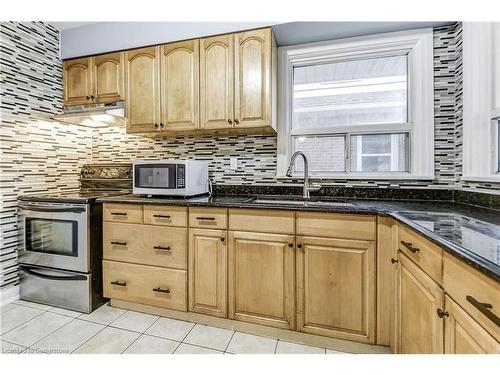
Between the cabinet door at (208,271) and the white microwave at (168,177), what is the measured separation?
382mm

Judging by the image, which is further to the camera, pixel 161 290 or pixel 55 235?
pixel 55 235

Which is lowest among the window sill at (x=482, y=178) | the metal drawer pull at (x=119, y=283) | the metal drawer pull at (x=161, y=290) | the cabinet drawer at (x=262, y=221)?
the metal drawer pull at (x=161, y=290)

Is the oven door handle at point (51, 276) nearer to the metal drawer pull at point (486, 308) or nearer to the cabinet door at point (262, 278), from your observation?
the cabinet door at point (262, 278)

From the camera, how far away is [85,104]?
2.49m

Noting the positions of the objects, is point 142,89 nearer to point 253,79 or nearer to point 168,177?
point 168,177

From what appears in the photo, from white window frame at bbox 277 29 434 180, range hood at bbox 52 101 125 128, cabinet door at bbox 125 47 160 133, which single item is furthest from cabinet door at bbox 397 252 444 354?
range hood at bbox 52 101 125 128

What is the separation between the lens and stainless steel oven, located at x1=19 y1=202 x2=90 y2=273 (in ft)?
6.82

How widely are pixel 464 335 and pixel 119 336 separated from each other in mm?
1879

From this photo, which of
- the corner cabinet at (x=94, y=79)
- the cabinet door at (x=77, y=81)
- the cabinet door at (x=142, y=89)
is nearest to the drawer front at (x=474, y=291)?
the cabinet door at (x=142, y=89)

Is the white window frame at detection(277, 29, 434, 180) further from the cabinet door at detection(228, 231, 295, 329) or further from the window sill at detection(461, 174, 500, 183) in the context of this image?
the cabinet door at detection(228, 231, 295, 329)

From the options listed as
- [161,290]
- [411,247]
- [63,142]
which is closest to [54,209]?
[63,142]

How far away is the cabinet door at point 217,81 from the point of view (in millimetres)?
2146

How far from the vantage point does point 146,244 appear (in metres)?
2.03
